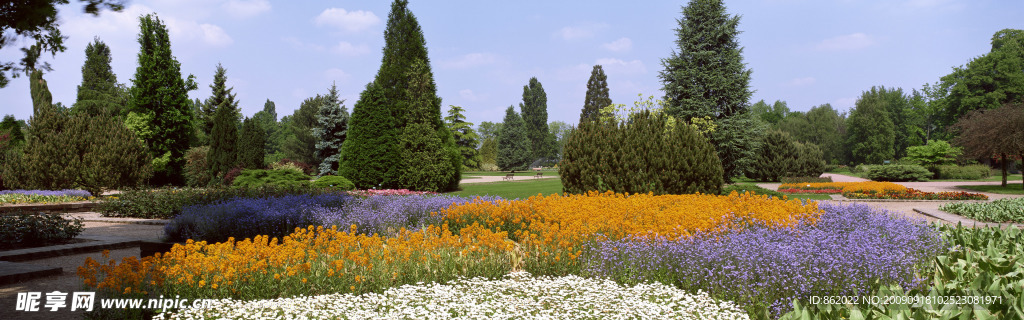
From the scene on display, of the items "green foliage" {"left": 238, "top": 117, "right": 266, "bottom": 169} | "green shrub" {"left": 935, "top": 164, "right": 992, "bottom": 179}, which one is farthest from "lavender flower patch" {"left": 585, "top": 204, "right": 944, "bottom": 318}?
"green shrub" {"left": 935, "top": 164, "right": 992, "bottom": 179}

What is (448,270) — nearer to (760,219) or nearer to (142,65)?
(760,219)

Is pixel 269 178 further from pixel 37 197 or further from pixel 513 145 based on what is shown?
pixel 513 145

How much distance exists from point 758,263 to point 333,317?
3340 mm

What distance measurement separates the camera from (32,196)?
15055 mm

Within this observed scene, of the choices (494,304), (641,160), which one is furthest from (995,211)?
(494,304)

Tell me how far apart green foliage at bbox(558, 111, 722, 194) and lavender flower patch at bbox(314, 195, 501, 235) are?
3098 mm

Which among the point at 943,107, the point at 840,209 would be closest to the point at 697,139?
the point at 840,209

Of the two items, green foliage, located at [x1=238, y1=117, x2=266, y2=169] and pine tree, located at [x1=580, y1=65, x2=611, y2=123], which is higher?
pine tree, located at [x1=580, y1=65, x2=611, y2=123]

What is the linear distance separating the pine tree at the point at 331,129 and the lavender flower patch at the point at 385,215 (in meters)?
19.4

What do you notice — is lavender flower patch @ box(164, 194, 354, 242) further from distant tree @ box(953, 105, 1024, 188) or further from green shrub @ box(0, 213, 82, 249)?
distant tree @ box(953, 105, 1024, 188)

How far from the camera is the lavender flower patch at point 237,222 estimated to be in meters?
7.98

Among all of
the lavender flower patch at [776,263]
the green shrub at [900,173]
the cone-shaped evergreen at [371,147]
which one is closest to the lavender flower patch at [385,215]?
the lavender flower patch at [776,263]

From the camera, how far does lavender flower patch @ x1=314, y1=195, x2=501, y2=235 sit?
26.7 ft

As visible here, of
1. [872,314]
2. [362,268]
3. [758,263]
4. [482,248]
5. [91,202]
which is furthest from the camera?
[91,202]
